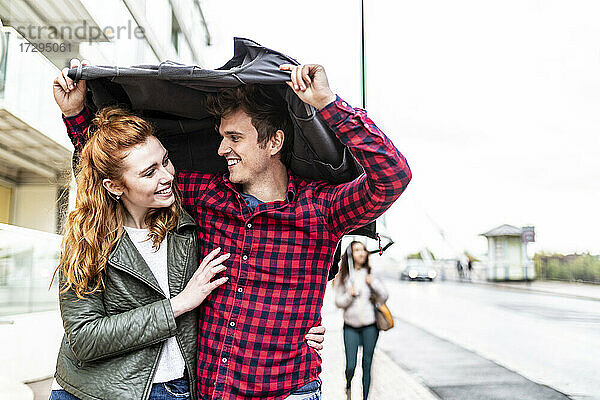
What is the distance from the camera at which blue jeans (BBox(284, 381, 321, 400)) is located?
1.19 m

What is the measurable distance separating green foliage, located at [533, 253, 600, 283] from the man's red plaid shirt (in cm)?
326

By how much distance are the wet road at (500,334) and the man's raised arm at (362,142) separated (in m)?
3.45

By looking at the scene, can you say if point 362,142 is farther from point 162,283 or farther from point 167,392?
point 167,392

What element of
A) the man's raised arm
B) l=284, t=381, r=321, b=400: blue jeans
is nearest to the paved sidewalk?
l=284, t=381, r=321, b=400: blue jeans

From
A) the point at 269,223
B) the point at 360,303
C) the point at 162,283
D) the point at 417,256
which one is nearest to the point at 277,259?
the point at 269,223

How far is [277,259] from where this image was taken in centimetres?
121

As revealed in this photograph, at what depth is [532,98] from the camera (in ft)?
17.3

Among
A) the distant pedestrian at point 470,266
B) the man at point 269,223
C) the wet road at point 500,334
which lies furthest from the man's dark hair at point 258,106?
the distant pedestrian at point 470,266

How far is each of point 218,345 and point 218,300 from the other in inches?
3.4

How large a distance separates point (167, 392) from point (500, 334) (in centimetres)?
509

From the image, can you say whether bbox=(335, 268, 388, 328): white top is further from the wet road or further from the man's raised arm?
the man's raised arm

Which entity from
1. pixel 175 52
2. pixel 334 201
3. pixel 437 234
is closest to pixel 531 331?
pixel 437 234

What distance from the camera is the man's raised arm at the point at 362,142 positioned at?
1.09 m

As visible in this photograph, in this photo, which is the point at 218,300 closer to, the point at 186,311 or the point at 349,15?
the point at 186,311
